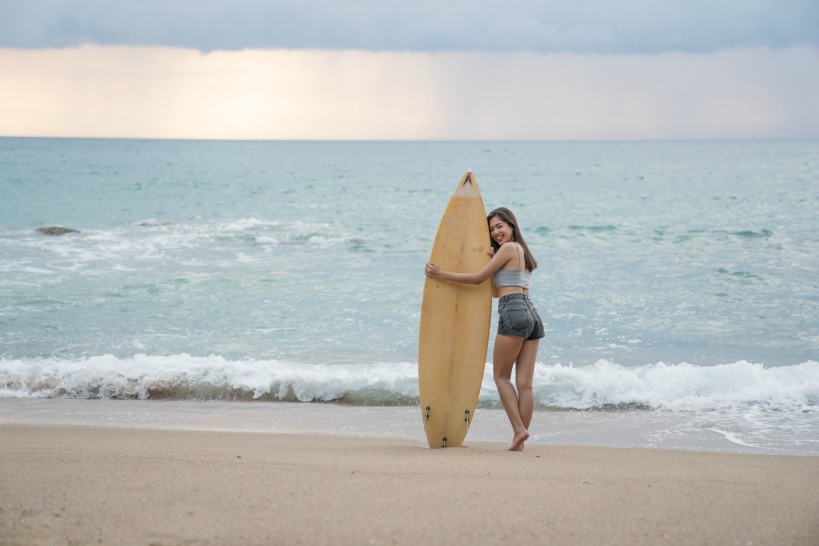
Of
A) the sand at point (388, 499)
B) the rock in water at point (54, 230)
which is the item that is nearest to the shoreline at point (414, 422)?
the sand at point (388, 499)

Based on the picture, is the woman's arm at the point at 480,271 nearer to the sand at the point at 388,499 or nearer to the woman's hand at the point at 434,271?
the woman's hand at the point at 434,271

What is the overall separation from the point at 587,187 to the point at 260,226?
750 inches

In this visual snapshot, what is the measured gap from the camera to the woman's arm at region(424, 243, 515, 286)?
4.67 meters

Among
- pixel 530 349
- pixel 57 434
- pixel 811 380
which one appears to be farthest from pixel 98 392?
pixel 811 380

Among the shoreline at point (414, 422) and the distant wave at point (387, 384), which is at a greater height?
the distant wave at point (387, 384)

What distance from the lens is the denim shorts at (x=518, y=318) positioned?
4602mm

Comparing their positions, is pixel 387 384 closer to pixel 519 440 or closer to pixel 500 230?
pixel 519 440

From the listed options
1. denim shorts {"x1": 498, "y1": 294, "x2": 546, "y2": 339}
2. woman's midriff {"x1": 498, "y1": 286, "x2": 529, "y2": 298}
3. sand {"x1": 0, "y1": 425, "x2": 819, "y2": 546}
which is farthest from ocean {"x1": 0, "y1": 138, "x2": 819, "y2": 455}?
sand {"x1": 0, "y1": 425, "x2": 819, "y2": 546}

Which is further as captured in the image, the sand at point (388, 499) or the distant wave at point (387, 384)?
the distant wave at point (387, 384)

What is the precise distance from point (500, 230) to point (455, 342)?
796 mm

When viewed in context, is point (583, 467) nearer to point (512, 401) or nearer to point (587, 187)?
point (512, 401)

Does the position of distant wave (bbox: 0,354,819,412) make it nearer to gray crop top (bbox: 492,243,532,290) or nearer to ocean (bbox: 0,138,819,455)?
ocean (bbox: 0,138,819,455)

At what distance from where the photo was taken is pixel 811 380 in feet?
21.6

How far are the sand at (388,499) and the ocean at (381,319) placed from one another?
1520mm
